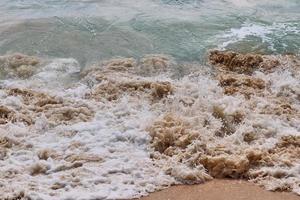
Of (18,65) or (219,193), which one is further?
(18,65)

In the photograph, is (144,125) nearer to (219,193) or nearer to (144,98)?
(144,98)

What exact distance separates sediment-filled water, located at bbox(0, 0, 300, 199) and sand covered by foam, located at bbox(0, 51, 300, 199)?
16mm

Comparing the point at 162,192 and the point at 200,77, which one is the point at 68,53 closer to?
the point at 200,77

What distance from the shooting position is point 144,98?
6.93m

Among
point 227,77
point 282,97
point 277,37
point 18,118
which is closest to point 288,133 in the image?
point 282,97

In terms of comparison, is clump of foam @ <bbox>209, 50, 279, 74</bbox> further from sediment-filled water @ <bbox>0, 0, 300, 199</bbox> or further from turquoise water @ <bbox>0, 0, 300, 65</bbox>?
turquoise water @ <bbox>0, 0, 300, 65</bbox>

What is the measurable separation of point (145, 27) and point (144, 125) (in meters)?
4.31

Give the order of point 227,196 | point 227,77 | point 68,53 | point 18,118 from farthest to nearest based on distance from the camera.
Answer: point 68,53 → point 227,77 → point 18,118 → point 227,196

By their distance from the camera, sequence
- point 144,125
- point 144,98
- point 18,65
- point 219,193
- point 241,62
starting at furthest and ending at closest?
point 241,62
point 18,65
point 144,98
point 144,125
point 219,193

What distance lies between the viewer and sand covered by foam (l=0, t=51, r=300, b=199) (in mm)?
5066

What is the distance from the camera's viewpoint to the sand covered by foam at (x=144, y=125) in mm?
5066

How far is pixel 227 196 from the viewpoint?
15.7 ft

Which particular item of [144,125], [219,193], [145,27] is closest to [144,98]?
[144,125]

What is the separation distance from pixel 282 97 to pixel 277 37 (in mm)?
2820
